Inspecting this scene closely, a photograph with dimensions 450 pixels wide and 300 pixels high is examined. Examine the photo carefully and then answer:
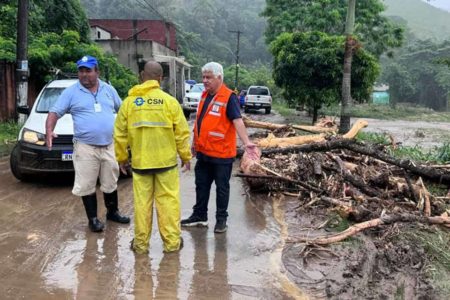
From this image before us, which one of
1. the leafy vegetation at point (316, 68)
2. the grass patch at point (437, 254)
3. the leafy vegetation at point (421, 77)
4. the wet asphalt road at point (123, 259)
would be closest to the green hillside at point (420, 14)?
the leafy vegetation at point (421, 77)

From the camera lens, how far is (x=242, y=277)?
4.30 m

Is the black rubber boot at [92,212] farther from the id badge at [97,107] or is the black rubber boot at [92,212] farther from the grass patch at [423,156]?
the grass patch at [423,156]

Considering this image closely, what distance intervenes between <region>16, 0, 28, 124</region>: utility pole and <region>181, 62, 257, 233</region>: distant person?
353 inches

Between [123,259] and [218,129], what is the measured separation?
5.47 ft

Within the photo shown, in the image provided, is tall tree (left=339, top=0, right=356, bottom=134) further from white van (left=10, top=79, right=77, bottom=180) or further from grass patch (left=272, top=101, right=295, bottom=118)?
grass patch (left=272, top=101, right=295, bottom=118)

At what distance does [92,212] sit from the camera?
212 inches

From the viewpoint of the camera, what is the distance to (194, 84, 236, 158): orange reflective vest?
17.0ft

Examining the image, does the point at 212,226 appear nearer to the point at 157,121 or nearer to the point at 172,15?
the point at 157,121

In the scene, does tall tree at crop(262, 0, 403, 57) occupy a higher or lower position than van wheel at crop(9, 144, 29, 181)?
higher

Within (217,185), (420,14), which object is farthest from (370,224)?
(420,14)

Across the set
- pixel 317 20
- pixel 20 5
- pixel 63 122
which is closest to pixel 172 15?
pixel 317 20

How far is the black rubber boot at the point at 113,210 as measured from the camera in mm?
5660

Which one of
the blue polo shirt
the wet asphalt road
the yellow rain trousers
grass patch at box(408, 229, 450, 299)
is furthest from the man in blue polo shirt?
grass patch at box(408, 229, 450, 299)

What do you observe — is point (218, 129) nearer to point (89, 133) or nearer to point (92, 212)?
point (89, 133)
